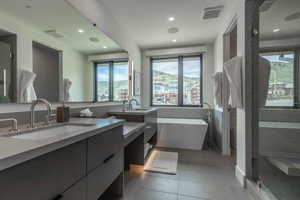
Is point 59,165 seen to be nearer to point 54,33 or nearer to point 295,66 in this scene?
point 54,33

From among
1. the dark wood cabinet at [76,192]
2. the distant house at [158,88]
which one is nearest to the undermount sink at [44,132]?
the dark wood cabinet at [76,192]

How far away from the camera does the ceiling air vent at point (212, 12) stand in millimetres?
2447

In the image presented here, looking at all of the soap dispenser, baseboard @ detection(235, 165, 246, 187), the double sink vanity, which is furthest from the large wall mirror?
baseboard @ detection(235, 165, 246, 187)

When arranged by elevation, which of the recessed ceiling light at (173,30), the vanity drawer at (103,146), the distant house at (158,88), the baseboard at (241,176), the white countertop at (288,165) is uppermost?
the recessed ceiling light at (173,30)

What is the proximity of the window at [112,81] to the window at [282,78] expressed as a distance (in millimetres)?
2468

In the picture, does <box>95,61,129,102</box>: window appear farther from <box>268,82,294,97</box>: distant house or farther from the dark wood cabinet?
<box>268,82,294,97</box>: distant house

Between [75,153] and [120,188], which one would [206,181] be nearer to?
[120,188]

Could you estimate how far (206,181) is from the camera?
6.57ft

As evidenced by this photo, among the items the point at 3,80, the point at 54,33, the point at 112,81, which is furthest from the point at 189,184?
the point at 54,33

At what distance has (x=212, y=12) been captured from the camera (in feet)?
8.39

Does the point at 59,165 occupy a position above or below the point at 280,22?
below

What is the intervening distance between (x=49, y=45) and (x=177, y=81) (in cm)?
352

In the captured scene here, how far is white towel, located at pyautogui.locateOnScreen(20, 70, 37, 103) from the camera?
47.1 inches

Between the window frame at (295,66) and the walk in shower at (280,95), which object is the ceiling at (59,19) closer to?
the walk in shower at (280,95)
